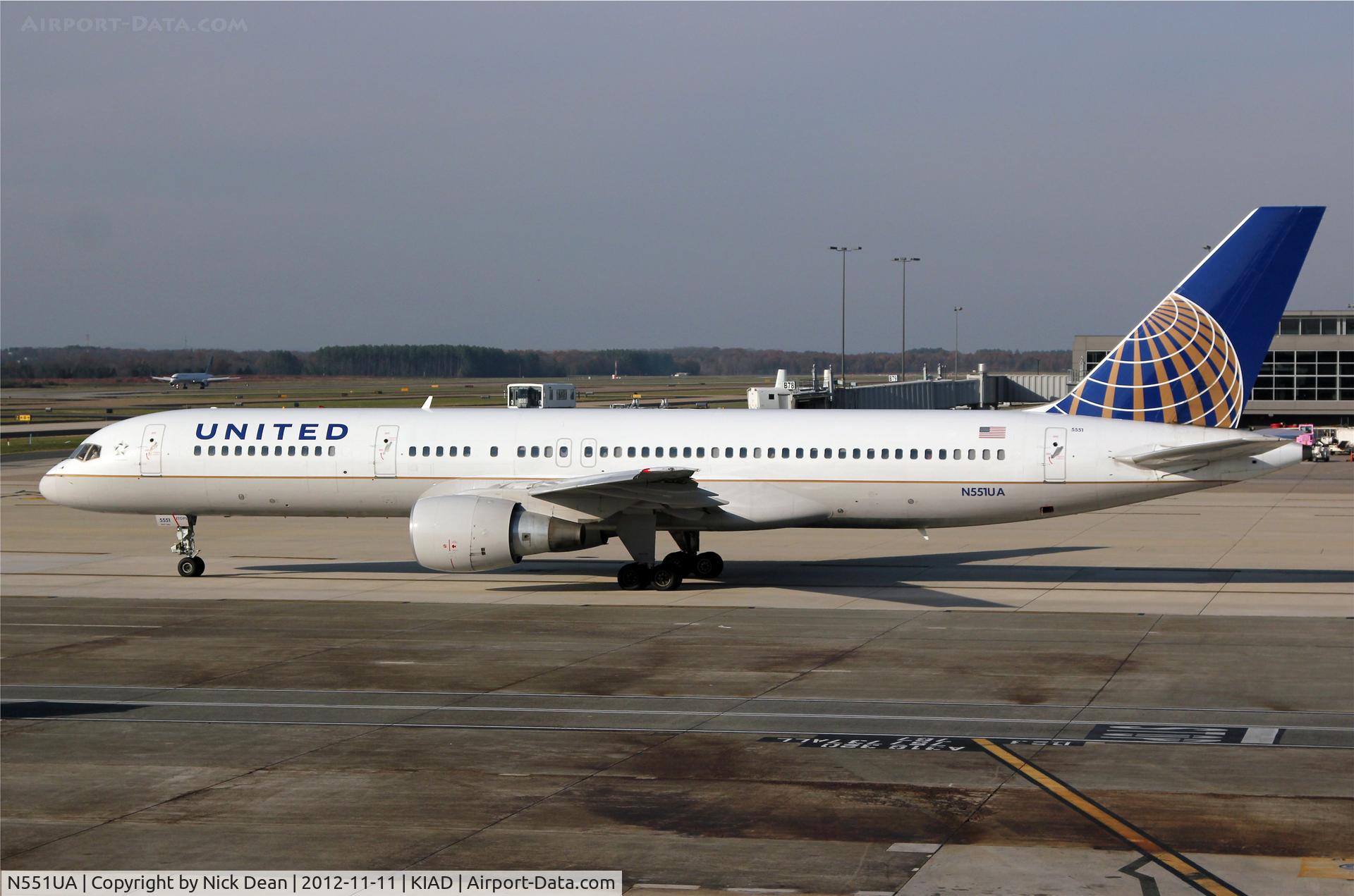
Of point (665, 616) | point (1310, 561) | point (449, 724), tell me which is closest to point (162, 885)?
point (449, 724)

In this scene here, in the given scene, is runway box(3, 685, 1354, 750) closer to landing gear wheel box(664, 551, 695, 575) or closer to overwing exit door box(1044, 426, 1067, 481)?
landing gear wheel box(664, 551, 695, 575)

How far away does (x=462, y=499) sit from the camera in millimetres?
28812

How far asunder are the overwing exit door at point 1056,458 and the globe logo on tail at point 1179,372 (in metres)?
1.61

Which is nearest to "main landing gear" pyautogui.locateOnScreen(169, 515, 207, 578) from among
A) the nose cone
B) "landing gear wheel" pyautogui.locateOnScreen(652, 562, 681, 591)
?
the nose cone

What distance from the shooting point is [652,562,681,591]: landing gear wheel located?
1205 inches

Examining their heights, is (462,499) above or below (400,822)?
above

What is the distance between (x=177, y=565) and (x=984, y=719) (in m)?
22.7

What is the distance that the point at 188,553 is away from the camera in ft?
109

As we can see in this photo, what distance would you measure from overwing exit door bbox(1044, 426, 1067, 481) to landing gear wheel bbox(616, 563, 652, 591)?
944 centimetres

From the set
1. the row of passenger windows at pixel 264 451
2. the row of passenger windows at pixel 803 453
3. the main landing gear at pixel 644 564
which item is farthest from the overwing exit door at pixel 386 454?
the main landing gear at pixel 644 564

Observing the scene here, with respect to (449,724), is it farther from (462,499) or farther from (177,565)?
(177,565)

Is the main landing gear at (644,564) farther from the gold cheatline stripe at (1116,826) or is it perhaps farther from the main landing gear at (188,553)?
the gold cheatline stripe at (1116,826)

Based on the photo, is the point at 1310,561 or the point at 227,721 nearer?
the point at 227,721
